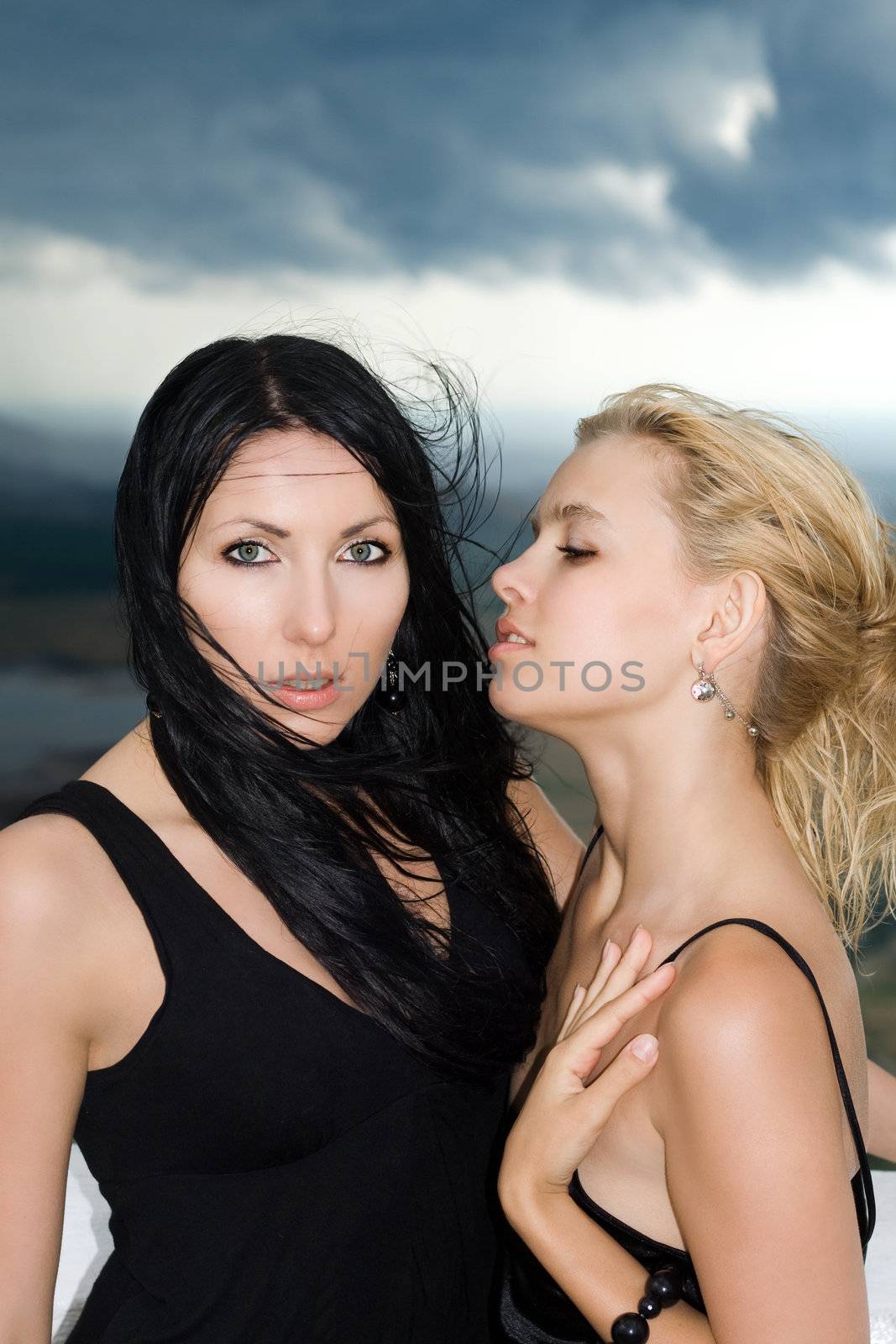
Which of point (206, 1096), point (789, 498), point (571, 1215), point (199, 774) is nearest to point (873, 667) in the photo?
point (789, 498)

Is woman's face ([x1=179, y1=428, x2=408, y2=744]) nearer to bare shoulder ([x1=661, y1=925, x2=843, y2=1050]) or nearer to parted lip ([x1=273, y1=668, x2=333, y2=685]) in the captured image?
parted lip ([x1=273, y1=668, x2=333, y2=685])

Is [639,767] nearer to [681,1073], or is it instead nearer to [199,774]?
[681,1073]

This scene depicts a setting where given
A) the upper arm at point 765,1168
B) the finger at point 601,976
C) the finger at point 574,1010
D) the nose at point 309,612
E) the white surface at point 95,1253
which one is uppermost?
the nose at point 309,612

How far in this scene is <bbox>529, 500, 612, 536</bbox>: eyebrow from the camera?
66.2 inches

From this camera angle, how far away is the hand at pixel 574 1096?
4.70 feet

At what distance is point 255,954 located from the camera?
161cm

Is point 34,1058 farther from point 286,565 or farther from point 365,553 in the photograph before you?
point 365,553

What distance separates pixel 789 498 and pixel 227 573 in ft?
2.51

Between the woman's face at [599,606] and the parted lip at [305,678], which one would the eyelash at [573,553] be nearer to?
the woman's face at [599,606]

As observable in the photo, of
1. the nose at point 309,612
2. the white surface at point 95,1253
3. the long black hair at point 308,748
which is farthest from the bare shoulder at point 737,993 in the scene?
the white surface at point 95,1253

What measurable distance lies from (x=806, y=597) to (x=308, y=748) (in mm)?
723

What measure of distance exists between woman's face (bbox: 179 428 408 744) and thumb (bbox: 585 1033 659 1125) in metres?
0.63

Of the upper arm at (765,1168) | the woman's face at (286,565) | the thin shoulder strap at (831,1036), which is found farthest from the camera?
the woman's face at (286,565)

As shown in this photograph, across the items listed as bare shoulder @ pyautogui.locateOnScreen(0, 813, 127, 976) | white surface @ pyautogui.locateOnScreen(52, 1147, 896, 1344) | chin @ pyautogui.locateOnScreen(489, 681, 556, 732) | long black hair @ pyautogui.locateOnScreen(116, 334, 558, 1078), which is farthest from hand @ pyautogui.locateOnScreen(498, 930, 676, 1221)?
white surface @ pyautogui.locateOnScreen(52, 1147, 896, 1344)
